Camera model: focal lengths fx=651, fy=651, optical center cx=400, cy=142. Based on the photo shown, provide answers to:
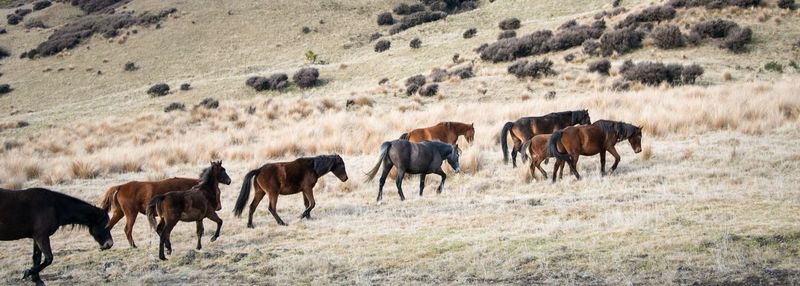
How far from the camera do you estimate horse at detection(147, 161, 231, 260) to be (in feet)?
28.1

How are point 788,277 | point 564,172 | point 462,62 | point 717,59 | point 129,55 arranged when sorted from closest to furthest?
point 788,277 < point 564,172 < point 717,59 < point 462,62 < point 129,55

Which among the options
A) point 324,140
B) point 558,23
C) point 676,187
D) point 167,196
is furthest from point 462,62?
point 167,196

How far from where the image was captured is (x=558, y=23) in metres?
48.4

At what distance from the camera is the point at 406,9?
74000mm

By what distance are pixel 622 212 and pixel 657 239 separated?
165 centimetres

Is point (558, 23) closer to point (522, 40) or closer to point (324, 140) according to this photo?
point (522, 40)

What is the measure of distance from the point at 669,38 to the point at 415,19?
36.3 metres

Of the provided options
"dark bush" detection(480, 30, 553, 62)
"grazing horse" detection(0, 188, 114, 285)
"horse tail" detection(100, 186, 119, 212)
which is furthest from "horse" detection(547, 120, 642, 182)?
"dark bush" detection(480, 30, 553, 62)

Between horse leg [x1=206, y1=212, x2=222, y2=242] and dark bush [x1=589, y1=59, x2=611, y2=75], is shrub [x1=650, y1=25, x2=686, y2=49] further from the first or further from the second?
horse leg [x1=206, y1=212, x2=222, y2=242]

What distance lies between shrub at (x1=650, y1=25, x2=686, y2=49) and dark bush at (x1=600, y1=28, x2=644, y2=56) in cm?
96

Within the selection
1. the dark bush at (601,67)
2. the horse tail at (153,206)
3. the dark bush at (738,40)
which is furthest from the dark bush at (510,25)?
the horse tail at (153,206)

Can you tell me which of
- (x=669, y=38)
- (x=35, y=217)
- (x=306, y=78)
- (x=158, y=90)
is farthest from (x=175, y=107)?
(x=35, y=217)

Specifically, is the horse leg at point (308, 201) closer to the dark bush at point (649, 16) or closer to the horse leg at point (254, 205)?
the horse leg at point (254, 205)

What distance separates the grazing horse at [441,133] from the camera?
15.5 meters
